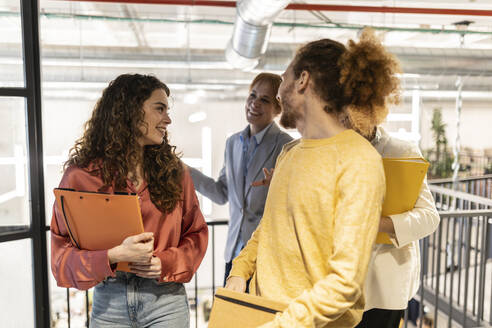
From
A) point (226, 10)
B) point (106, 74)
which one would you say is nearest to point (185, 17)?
point (226, 10)

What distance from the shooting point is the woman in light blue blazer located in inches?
78.2

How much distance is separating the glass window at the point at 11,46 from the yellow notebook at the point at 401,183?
144 centimetres

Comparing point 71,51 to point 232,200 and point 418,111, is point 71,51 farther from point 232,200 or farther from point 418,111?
point 418,111

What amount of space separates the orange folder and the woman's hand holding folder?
0.02m

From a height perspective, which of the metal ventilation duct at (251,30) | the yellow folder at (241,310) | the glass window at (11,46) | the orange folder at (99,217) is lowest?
the yellow folder at (241,310)

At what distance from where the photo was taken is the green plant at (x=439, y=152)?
7.47 meters

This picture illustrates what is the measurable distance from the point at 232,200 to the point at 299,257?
119 cm

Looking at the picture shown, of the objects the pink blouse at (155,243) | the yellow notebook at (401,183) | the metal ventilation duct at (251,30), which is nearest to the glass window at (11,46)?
the pink blouse at (155,243)

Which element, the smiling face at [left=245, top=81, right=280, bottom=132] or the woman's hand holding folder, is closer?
the woman's hand holding folder

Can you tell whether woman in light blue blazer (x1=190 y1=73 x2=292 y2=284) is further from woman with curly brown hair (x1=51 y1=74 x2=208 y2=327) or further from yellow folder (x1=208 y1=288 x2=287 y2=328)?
yellow folder (x1=208 y1=288 x2=287 y2=328)

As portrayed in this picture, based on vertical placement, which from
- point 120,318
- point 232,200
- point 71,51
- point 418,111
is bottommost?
point 120,318

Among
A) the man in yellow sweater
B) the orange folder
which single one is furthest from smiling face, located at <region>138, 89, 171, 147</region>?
the man in yellow sweater

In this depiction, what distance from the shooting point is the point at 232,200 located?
2.10m

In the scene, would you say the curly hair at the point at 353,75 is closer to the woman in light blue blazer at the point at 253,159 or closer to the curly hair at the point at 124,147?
the curly hair at the point at 124,147
